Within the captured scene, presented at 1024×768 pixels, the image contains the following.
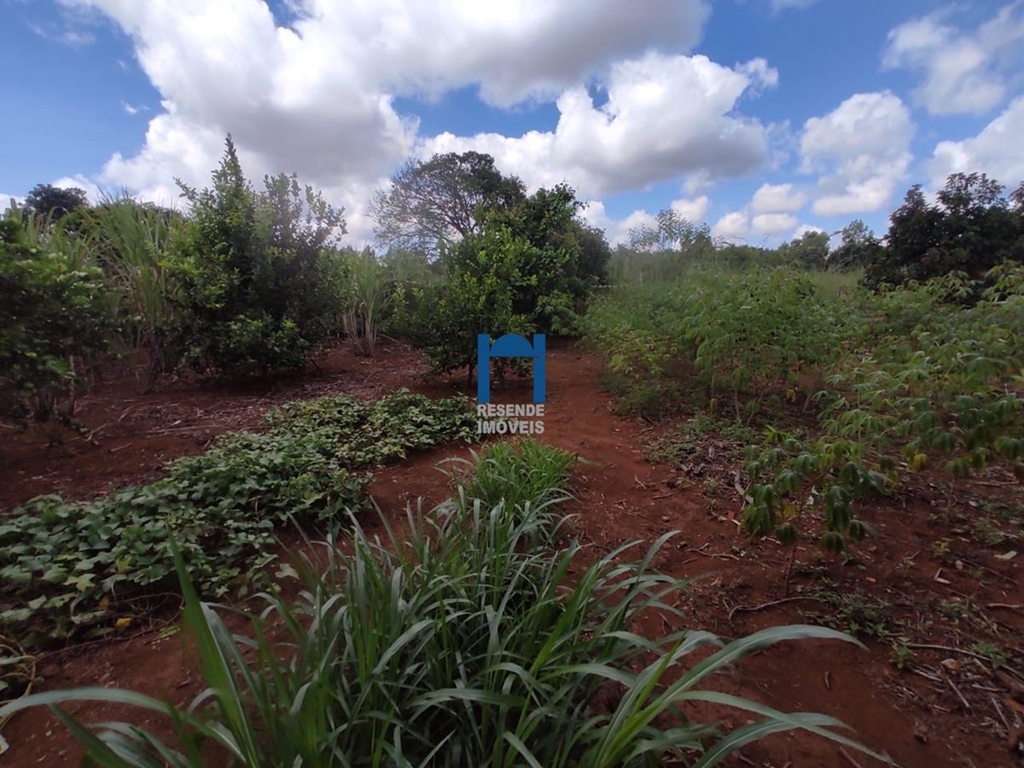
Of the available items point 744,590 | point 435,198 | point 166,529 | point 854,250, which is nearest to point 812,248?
point 854,250

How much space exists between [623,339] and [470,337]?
5.32 feet

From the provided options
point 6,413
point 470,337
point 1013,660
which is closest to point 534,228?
point 470,337

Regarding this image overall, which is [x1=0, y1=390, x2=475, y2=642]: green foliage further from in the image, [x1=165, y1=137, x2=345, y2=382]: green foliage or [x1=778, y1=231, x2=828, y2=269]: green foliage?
[x1=778, y1=231, x2=828, y2=269]: green foliage

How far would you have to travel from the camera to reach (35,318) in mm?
2539

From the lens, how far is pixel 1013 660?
143 centimetres

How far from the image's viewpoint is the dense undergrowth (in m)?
1.67

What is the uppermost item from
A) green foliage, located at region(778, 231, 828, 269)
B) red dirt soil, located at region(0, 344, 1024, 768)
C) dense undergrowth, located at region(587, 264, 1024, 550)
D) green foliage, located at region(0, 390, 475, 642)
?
green foliage, located at region(778, 231, 828, 269)

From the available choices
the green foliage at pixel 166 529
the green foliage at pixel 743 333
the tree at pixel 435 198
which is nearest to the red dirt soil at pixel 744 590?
the green foliage at pixel 166 529

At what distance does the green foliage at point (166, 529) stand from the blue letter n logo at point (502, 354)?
195 cm

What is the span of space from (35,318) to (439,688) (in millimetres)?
3196

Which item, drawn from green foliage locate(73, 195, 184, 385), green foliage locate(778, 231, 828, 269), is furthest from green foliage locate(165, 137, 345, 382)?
green foliage locate(778, 231, 828, 269)

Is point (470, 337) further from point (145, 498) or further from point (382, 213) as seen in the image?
point (382, 213)

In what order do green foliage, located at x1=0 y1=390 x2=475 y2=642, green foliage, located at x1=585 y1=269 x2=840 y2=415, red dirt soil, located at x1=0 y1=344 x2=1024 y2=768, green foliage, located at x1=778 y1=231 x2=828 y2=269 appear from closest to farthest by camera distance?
red dirt soil, located at x1=0 y1=344 x2=1024 y2=768
green foliage, located at x1=0 y1=390 x2=475 y2=642
green foliage, located at x1=585 y1=269 x2=840 y2=415
green foliage, located at x1=778 y1=231 x2=828 y2=269

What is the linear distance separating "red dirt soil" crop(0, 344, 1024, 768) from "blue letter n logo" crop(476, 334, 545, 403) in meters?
0.99
